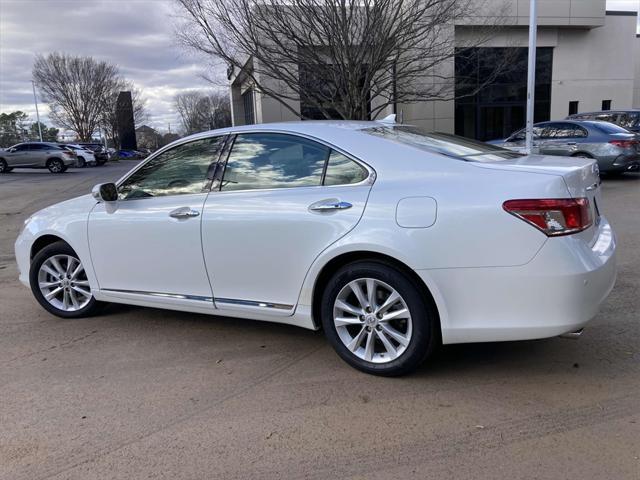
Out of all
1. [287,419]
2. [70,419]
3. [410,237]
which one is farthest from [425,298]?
[70,419]

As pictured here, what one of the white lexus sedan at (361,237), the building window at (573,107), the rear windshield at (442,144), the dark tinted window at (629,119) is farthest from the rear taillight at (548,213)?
the building window at (573,107)

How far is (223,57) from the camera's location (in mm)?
15617

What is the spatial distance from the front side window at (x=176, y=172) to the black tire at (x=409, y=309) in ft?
4.41

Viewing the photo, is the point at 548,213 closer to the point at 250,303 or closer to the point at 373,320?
the point at 373,320

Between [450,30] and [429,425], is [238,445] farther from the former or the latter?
[450,30]

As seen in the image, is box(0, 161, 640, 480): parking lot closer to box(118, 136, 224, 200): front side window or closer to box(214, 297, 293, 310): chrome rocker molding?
box(214, 297, 293, 310): chrome rocker molding

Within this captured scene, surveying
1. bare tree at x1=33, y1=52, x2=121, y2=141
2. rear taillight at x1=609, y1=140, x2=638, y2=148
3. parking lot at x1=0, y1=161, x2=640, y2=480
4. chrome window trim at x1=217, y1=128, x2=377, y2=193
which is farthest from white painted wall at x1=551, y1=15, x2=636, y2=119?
bare tree at x1=33, y1=52, x2=121, y2=141

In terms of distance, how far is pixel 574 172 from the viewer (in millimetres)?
3328

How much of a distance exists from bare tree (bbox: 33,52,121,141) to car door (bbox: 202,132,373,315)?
66.9 meters

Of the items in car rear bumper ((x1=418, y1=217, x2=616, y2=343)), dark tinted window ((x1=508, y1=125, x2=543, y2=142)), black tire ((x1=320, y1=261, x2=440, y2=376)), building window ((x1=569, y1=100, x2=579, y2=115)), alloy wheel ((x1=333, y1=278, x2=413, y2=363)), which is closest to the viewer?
car rear bumper ((x1=418, y1=217, x2=616, y2=343))

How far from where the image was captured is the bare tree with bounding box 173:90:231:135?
6906cm

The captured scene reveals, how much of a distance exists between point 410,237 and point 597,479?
1536 mm

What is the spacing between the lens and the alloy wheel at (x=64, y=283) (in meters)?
4.99

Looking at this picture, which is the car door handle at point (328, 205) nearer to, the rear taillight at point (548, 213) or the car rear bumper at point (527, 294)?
the car rear bumper at point (527, 294)
